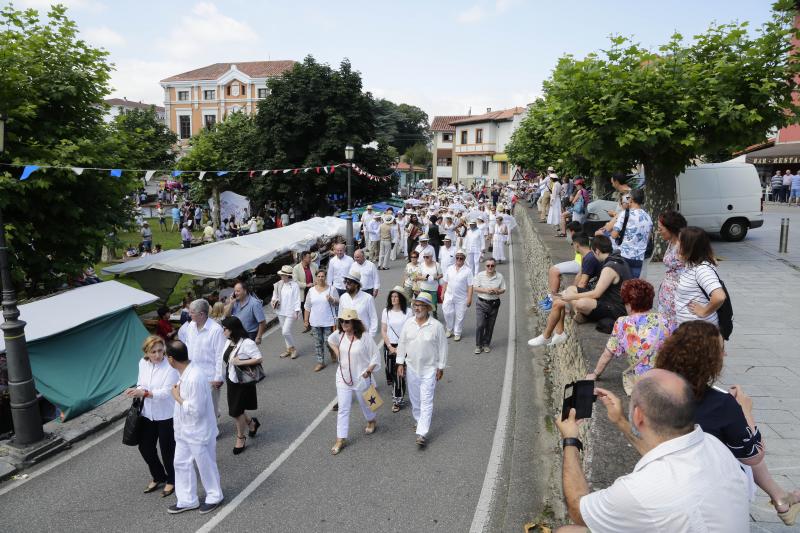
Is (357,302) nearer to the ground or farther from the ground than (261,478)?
farther from the ground

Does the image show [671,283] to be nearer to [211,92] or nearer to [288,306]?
[288,306]

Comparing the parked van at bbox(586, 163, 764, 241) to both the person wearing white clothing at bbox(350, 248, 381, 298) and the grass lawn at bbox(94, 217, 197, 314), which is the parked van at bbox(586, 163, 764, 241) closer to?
the person wearing white clothing at bbox(350, 248, 381, 298)

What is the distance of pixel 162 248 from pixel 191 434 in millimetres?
24658

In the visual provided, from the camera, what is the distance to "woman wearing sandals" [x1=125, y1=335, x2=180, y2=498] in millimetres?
5871

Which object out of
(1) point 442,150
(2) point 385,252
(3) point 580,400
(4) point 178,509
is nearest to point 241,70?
(1) point 442,150

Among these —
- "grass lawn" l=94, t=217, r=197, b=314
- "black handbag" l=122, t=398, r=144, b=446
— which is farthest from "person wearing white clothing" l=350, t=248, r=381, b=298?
"grass lawn" l=94, t=217, r=197, b=314

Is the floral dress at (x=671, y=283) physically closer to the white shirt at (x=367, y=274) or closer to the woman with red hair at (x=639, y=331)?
the woman with red hair at (x=639, y=331)

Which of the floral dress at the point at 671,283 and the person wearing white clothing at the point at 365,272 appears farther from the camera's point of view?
the person wearing white clothing at the point at 365,272

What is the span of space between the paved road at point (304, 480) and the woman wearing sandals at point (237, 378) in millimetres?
302

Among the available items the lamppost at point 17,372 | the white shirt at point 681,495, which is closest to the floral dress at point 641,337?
the white shirt at point 681,495

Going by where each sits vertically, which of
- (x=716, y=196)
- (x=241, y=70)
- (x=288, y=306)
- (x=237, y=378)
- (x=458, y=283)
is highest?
(x=241, y=70)

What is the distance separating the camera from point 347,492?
19.0ft

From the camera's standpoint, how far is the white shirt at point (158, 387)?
5.86m

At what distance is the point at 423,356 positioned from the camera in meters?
6.73
